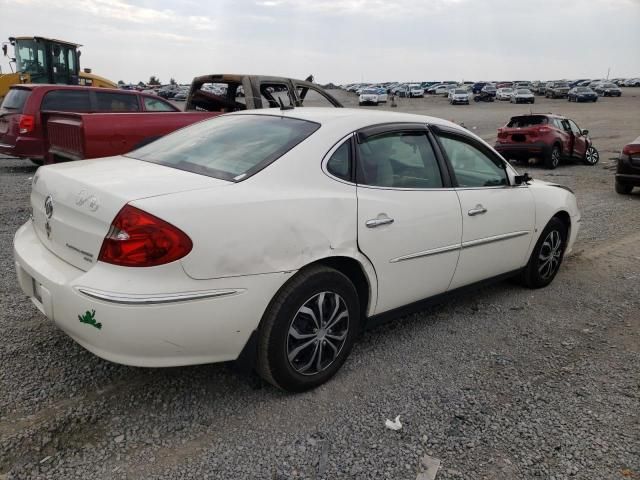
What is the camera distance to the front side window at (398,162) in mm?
3283

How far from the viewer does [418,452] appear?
2592mm

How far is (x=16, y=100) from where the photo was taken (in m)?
9.74

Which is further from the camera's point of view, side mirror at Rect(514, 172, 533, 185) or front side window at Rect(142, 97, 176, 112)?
front side window at Rect(142, 97, 176, 112)

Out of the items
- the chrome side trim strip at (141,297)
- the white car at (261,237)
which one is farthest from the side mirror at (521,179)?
the chrome side trim strip at (141,297)

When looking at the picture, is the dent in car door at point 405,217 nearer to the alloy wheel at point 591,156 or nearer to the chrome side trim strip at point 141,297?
the chrome side trim strip at point 141,297

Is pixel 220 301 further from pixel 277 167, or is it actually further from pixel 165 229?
pixel 277 167

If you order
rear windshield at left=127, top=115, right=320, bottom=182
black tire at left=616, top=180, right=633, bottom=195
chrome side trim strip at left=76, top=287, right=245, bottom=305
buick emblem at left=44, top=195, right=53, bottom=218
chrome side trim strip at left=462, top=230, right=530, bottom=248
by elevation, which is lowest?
black tire at left=616, top=180, right=633, bottom=195

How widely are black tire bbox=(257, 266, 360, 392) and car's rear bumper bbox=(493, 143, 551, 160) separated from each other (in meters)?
12.7

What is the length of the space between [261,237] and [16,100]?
9.14 meters

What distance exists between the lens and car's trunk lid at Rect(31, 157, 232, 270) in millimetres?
2557

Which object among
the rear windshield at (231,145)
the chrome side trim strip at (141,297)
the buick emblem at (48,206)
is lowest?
the chrome side trim strip at (141,297)

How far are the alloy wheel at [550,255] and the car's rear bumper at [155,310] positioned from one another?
114 inches

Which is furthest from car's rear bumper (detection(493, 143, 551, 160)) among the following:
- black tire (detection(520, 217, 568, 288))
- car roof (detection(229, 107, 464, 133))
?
car roof (detection(229, 107, 464, 133))

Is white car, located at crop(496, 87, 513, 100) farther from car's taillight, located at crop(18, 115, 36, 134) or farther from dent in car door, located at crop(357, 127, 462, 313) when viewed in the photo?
dent in car door, located at crop(357, 127, 462, 313)
